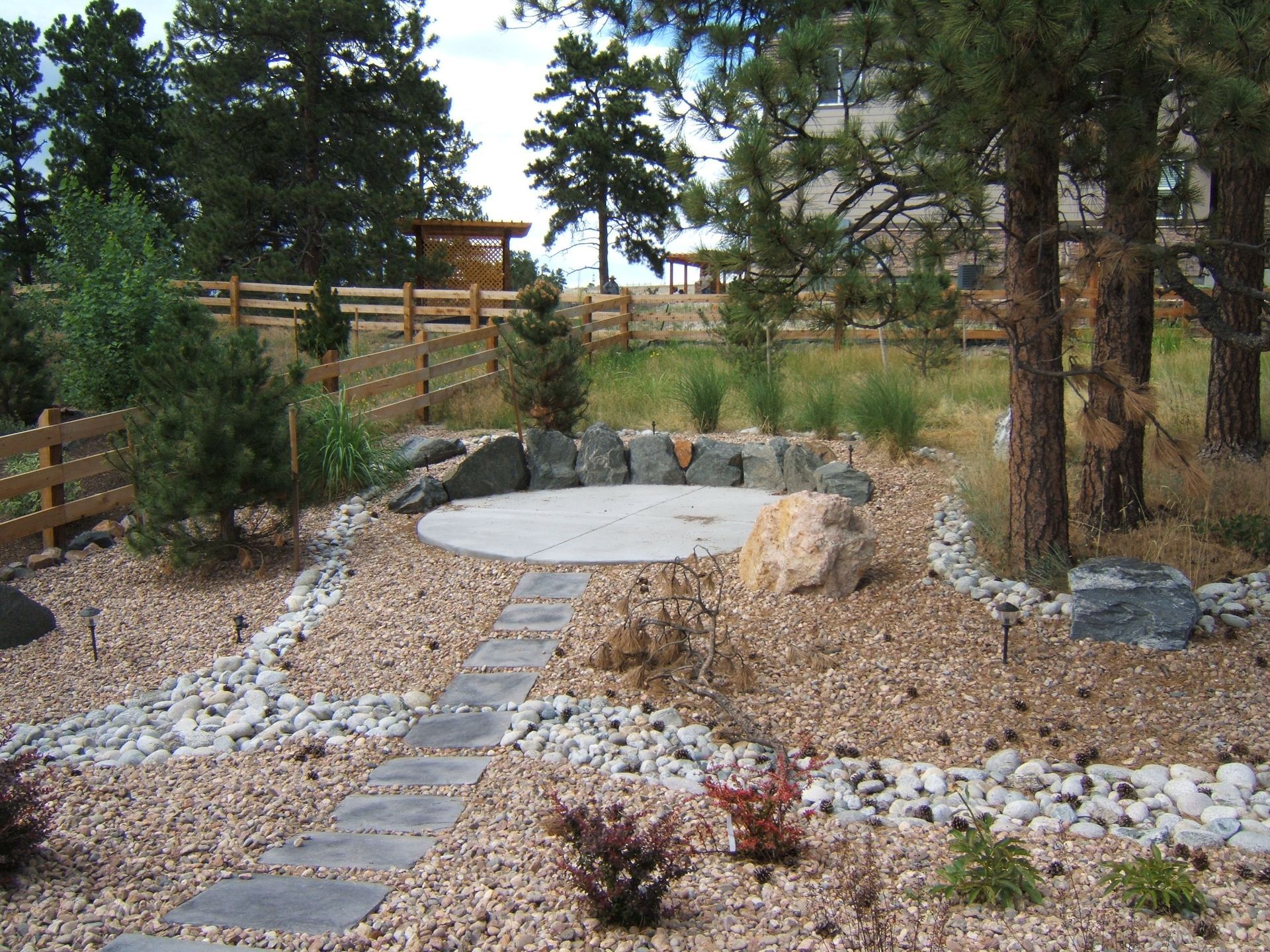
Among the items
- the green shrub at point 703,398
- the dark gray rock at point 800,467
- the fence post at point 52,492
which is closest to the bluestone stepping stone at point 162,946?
the fence post at point 52,492

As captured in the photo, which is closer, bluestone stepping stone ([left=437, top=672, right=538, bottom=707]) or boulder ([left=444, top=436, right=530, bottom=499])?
bluestone stepping stone ([left=437, top=672, right=538, bottom=707])

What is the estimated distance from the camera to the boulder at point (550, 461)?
8266 mm

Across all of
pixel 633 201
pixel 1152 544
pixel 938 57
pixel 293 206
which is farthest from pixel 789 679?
pixel 633 201

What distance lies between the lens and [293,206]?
68.3ft

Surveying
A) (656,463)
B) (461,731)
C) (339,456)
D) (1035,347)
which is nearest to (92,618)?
(461,731)

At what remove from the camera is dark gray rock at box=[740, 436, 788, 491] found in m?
7.86

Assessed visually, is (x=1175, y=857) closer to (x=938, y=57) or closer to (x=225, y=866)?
(x=225, y=866)

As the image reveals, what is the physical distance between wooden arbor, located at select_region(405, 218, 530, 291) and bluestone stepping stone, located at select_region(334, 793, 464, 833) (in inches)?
698

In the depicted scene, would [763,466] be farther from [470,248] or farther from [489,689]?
[470,248]

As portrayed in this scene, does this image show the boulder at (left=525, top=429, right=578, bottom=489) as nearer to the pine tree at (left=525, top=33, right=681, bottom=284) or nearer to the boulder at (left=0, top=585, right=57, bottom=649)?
the boulder at (left=0, top=585, right=57, bottom=649)

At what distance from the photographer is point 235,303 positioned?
1812 cm

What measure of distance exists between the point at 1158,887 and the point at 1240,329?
5.34 metres

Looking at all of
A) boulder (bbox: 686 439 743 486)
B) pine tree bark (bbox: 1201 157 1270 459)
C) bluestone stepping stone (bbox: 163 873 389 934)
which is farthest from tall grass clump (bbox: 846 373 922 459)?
bluestone stepping stone (bbox: 163 873 389 934)

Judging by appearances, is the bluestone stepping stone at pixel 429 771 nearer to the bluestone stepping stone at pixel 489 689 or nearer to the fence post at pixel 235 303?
the bluestone stepping stone at pixel 489 689
